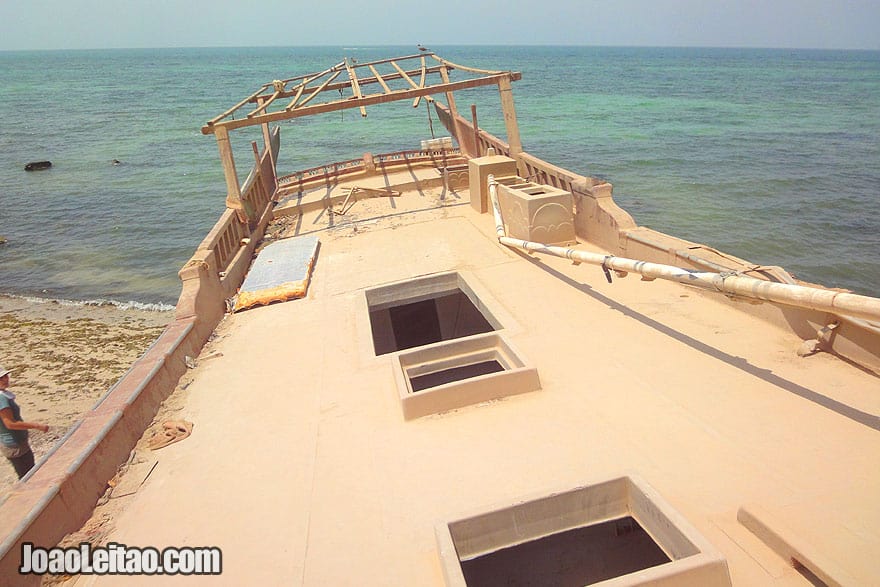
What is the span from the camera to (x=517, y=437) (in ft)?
18.7

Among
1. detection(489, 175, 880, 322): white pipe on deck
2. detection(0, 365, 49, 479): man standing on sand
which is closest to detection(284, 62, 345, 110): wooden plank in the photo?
detection(0, 365, 49, 479): man standing on sand

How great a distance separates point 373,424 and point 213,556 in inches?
82.6

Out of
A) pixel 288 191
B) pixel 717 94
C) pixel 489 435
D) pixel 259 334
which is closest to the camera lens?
pixel 489 435

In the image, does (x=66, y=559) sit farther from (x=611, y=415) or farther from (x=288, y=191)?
(x=288, y=191)

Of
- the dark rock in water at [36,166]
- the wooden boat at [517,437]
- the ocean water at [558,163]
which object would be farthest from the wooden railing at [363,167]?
the dark rock in water at [36,166]

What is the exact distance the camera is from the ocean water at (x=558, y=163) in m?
23.2

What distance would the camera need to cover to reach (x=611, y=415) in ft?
19.4

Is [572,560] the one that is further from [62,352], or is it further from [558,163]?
[558,163]

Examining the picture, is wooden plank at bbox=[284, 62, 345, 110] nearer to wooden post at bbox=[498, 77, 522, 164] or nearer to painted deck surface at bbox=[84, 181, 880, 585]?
wooden post at bbox=[498, 77, 522, 164]

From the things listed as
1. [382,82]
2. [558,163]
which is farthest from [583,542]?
[558,163]

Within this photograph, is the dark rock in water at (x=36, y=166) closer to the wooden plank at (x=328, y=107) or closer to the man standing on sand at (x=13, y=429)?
the wooden plank at (x=328, y=107)

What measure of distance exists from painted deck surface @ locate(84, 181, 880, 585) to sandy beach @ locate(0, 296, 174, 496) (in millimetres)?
7887

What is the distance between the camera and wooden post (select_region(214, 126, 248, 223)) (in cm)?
1213

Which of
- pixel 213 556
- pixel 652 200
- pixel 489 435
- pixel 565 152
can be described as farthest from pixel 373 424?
pixel 565 152
